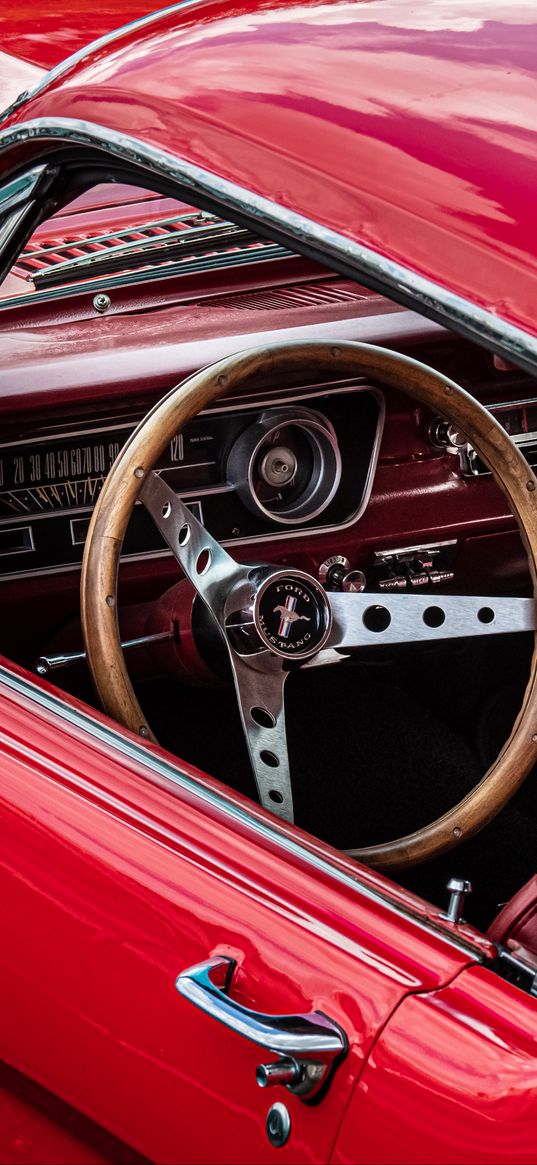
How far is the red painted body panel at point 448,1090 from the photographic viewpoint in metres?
0.92

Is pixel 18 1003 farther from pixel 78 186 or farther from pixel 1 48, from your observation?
pixel 1 48

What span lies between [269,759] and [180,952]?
1.68ft

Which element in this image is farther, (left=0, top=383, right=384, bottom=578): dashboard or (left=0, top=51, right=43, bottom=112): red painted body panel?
(left=0, top=51, right=43, bottom=112): red painted body panel

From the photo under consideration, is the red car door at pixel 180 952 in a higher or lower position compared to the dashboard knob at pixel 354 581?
lower

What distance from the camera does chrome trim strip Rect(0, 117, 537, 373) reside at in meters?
1.02

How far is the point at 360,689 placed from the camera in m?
2.60

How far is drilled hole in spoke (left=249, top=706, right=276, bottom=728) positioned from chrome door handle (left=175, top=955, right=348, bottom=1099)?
594 millimetres

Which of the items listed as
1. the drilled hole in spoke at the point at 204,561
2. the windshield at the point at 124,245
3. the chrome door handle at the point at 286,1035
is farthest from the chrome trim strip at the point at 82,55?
the chrome door handle at the point at 286,1035

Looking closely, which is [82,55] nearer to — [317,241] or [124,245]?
[317,241]

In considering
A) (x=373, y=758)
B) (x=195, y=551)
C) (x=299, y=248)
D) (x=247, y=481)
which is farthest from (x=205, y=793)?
(x=373, y=758)

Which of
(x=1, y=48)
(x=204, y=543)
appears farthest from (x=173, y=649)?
(x=1, y=48)

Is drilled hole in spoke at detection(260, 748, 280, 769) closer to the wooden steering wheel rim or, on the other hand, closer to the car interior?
the wooden steering wheel rim

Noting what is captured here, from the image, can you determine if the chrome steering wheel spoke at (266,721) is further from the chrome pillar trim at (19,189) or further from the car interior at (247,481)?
the chrome pillar trim at (19,189)

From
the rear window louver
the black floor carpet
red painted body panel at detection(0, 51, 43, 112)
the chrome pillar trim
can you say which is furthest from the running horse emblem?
red painted body panel at detection(0, 51, 43, 112)
